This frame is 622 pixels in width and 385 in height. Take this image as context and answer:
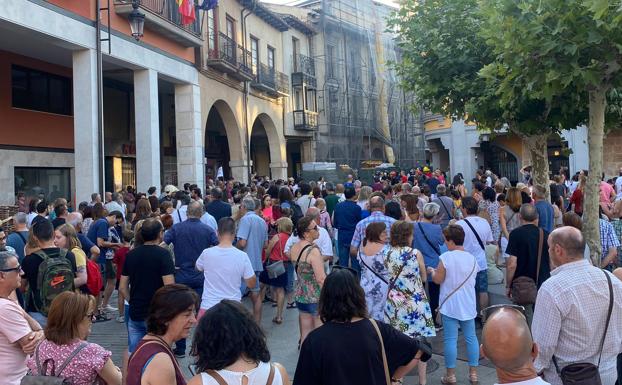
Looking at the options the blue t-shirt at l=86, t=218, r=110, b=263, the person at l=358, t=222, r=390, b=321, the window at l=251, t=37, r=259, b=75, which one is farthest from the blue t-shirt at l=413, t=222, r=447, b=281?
the window at l=251, t=37, r=259, b=75

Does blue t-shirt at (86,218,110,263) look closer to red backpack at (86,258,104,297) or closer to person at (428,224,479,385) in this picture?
red backpack at (86,258,104,297)

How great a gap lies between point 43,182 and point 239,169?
822cm

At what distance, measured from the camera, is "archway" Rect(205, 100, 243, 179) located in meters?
22.2

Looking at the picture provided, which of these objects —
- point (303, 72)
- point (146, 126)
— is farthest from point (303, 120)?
point (146, 126)

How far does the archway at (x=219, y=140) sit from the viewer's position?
22.2m

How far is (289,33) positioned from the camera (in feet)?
94.3

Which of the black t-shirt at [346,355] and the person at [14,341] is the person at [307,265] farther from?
the person at [14,341]

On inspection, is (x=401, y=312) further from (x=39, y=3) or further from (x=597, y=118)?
(x=39, y=3)

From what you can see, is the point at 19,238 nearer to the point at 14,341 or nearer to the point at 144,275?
the point at 144,275

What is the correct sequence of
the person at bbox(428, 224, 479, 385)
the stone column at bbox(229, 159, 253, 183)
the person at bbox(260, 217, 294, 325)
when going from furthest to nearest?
the stone column at bbox(229, 159, 253, 183), the person at bbox(260, 217, 294, 325), the person at bbox(428, 224, 479, 385)

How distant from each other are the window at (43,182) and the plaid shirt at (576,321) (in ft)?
48.5

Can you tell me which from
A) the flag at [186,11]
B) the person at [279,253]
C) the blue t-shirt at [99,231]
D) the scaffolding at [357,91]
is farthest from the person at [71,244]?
the scaffolding at [357,91]

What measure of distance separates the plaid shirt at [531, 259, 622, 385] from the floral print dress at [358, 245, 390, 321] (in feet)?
6.33

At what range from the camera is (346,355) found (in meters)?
3.02
